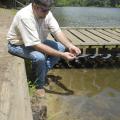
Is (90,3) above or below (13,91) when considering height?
below

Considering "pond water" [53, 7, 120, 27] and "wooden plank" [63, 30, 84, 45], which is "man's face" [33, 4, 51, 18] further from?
"pond water" [53, 7, 120, 27]

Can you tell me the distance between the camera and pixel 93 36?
9.17m

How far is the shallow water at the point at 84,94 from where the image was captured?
18.6 feet

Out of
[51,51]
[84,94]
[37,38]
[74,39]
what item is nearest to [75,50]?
[51,51]

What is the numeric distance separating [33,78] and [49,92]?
0.88 m

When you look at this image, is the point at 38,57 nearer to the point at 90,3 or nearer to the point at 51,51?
the point at 51,51

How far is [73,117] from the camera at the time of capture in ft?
18.1

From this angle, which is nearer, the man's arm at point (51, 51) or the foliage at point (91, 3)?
the man's arm at point (51, 51)

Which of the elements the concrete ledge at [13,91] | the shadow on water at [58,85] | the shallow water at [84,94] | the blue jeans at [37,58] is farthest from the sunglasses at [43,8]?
the shadow on water at [58,85]

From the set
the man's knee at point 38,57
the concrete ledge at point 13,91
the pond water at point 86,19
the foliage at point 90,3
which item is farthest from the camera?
the foliage at point 90,3

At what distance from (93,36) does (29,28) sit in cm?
443

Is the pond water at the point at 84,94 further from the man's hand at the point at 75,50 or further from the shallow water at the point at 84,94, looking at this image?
the man's hand at the point at 75,50

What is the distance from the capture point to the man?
15.9ft

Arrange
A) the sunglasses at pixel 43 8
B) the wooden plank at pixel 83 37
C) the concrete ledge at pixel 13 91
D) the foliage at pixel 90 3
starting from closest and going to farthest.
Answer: the concrete ledge at pixel 13 91
the sunglasses at pixel 43 8
the wooden plank at pixel 83 37
the foliage at pixel 90 3
